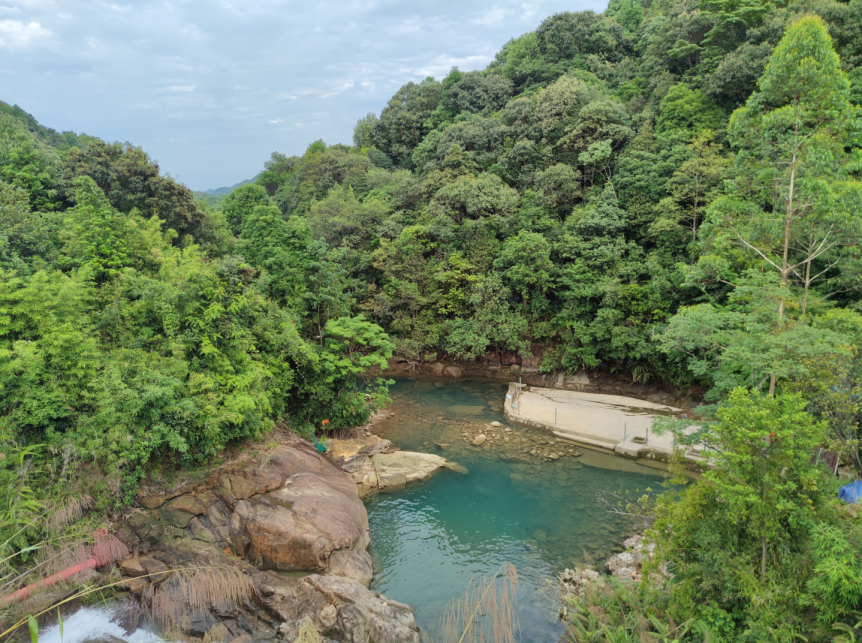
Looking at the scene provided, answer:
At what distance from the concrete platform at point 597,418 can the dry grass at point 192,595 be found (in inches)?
565

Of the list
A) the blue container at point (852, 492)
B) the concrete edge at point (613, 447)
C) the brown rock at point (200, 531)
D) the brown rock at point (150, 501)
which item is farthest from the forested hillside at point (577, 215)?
the brown rock at point (200, 531)

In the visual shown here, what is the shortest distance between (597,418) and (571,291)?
7426 millimetres

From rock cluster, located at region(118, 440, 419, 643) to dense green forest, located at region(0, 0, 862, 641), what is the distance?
1217 millimetres

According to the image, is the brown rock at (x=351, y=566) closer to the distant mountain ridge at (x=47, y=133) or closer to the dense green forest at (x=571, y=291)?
the dense green forest at (x=571, y=291)

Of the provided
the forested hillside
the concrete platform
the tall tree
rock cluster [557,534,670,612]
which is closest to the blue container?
the tall tree

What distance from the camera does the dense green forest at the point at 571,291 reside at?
7.83m

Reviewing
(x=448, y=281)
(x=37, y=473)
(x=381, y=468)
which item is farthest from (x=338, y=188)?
(x=37, y=473)

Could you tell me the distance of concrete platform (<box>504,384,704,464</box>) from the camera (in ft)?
60.5

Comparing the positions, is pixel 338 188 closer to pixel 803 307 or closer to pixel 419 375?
pixel 419 375

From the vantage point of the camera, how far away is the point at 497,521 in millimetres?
14953

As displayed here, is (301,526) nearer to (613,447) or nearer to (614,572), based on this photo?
(614,572)

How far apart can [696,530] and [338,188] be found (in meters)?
34.7

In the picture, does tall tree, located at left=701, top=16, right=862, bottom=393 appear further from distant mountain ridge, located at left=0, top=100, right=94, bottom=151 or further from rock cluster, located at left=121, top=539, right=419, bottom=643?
distant mountain ridge, located at left=0, top=100, right=94, bottom=151

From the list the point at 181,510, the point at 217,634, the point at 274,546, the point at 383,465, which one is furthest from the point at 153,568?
the point at 383,465
